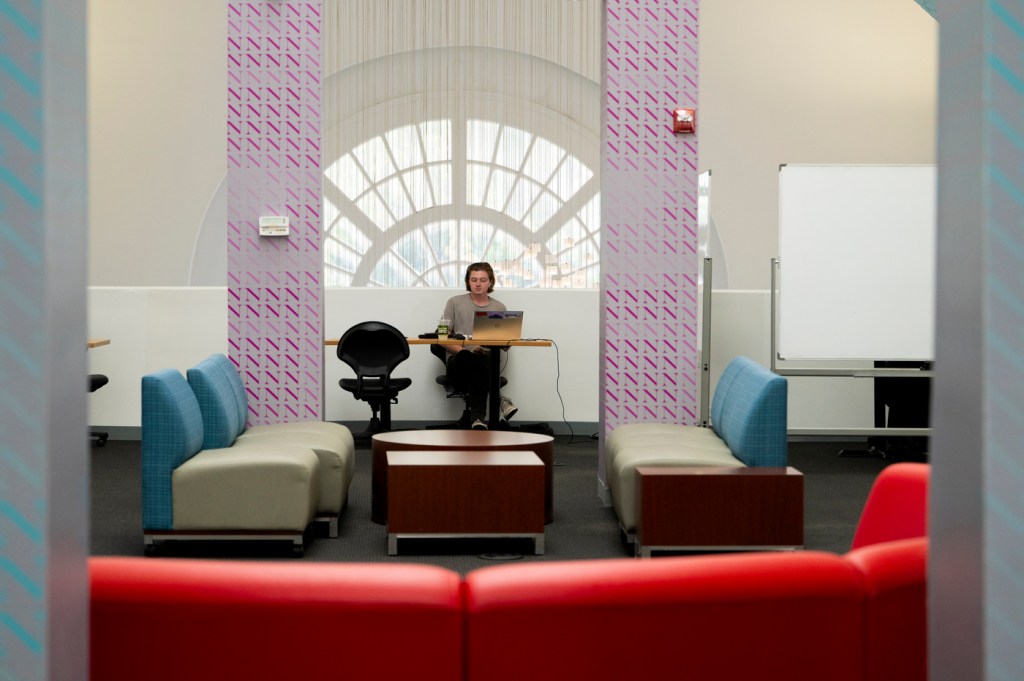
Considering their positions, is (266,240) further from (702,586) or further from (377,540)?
(702,586)

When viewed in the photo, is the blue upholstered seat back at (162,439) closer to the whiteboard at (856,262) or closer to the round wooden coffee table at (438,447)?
the round wooden coffee table at (438,447)

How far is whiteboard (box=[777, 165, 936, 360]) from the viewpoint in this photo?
7094 mm

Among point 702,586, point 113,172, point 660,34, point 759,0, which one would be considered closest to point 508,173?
point 759,0

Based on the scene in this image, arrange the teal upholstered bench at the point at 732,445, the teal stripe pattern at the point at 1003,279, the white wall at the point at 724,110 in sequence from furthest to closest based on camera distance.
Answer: the white wall at the point at 724,110
the teal upholstered bench at the point at 732,445
the teal stripe pattern at the point at 1003,279

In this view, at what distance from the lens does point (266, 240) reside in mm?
6625

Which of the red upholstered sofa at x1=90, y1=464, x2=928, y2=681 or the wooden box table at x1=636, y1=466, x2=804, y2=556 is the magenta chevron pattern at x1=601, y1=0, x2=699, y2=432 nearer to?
the wooden box table at x1=636, y1=466, x2=804, y2=556

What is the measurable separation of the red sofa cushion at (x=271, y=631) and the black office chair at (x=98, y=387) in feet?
23.0

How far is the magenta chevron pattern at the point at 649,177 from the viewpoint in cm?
657

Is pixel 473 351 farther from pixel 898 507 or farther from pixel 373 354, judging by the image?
pixel 898 507

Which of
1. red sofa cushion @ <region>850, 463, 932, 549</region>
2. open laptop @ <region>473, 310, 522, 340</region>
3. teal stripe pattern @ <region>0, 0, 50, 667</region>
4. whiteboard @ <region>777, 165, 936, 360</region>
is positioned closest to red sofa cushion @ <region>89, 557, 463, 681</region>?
teal stripe pattern @ <region>0, 0, 50, 667</region>

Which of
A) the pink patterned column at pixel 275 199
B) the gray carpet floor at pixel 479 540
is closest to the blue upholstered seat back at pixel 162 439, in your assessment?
the gray carpet floor at pixel 479 540

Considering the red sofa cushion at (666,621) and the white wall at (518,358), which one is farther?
the white wall at (518,358)

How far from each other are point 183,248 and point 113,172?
3.86 ft

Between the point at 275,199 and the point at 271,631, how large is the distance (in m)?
5.25
